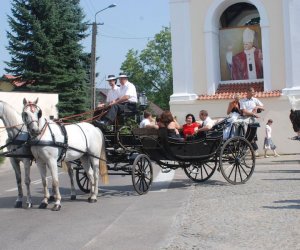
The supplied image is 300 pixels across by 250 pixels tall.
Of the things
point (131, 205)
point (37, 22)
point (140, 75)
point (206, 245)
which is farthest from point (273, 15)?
point (140, 75)

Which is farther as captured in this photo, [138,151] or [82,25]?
[82,25]

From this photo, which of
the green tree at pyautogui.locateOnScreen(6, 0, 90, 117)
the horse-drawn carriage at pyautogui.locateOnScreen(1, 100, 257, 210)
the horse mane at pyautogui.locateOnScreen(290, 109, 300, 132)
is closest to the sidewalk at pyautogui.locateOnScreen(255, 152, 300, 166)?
the horse mane at pyautogui.locateOnScreen(290, 109, 300, 132)

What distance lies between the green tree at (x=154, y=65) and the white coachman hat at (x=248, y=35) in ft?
117

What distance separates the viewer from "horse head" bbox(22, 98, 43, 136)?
1015cm

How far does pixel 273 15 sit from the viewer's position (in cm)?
2730

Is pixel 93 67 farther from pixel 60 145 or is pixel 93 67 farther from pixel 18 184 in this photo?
pixel 60 145

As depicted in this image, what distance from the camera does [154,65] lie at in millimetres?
65500

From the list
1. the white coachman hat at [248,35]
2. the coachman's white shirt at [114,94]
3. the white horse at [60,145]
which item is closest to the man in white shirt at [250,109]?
the coachman's white shirt at [114,94]

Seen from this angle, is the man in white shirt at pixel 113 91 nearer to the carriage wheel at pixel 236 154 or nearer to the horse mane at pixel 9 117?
the horse mane at pixel 9 117

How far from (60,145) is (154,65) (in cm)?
5550

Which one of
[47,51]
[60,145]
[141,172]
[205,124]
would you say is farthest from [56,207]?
[47,51]

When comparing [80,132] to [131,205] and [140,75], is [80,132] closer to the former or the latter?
[131,205]

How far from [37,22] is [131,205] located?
2818cm

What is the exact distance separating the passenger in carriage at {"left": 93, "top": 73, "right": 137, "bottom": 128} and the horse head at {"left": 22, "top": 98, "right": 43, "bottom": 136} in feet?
6.00
